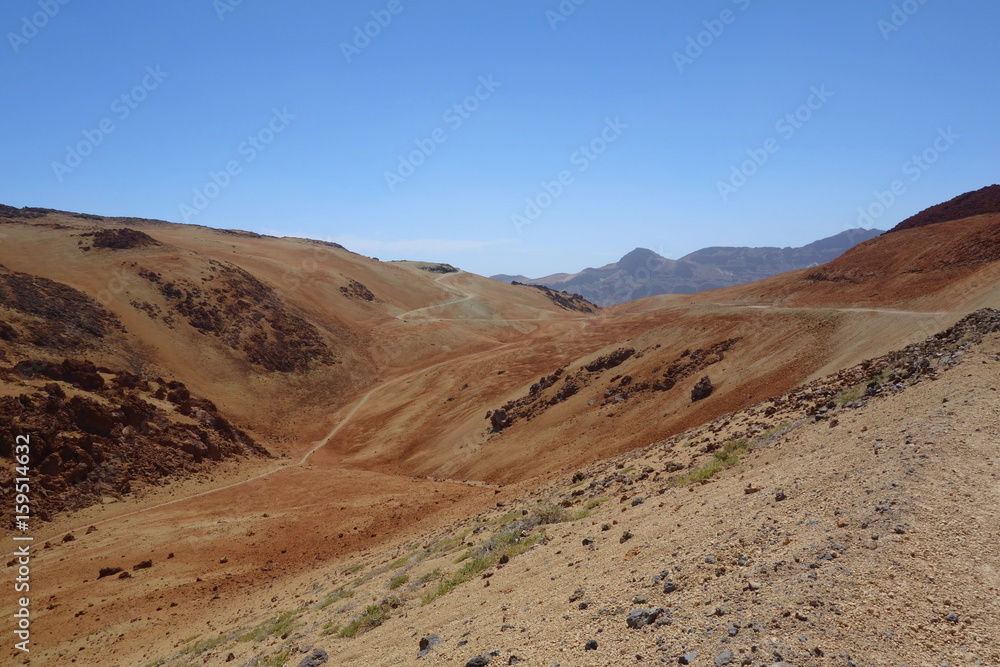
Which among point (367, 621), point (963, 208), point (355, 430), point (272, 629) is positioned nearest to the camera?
point (367, 621)

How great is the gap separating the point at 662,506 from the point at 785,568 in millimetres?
3708

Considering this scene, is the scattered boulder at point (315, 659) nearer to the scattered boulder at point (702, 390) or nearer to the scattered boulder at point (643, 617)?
the scattered boulder at point (643, 617)

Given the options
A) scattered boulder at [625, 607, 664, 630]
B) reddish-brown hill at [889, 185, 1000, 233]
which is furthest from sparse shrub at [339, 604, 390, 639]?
reddish-brown hill at [889, 185, 1000, 233]

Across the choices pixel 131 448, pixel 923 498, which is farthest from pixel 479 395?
pixel 923 498

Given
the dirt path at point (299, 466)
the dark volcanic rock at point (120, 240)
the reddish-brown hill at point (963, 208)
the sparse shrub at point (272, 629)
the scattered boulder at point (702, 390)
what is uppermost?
the dark volcanic rock at point (120, 240)

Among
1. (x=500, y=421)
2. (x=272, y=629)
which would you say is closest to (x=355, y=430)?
(x=500, y=421)

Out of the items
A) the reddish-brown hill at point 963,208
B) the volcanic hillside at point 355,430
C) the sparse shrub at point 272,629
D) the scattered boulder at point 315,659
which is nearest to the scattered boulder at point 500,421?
the volcanic hillside at point 355,430

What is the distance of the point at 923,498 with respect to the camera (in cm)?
639

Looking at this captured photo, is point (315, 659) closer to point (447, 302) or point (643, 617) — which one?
point (643, 617)

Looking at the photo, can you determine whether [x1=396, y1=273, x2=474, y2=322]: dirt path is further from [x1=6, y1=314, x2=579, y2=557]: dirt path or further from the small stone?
the small stone

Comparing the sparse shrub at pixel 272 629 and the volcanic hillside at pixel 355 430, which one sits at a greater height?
the volcanic hillside at pixel 355 430

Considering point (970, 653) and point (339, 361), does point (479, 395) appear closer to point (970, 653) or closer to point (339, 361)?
point (339, 361)

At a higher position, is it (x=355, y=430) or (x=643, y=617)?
(x=355, y=430)

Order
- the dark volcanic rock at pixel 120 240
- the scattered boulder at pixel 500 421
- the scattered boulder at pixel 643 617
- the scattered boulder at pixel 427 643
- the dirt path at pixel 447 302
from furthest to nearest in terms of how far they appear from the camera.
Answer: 1. the dirt path at pixel 447 302
2. the dark volcanic rock at pixel 120 240
3. the scattered boulder at pixel 500 421
4. the scattered boulder at pixel 427 643
5. the scattered boulder at pixel 643 617
